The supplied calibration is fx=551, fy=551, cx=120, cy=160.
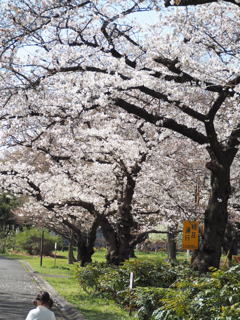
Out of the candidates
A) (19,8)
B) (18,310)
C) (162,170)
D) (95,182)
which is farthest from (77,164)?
(19,8)

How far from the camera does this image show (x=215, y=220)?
12.3m

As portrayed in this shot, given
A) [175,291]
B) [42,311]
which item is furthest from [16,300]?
[42,311]

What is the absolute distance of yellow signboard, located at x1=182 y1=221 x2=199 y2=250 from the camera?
47.0ft

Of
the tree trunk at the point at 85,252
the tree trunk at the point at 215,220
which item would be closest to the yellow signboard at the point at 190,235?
the tree trunk at the point at 215,220

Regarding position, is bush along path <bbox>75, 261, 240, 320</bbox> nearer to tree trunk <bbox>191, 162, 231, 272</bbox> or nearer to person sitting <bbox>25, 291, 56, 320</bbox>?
tree trunk <bbox>191, 162, 231, 272</bbox>

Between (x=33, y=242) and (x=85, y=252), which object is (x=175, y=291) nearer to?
(x=85, y=252)

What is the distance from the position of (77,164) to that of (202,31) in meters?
11.4

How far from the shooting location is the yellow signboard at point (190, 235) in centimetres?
1434

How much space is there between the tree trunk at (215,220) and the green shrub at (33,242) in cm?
4139

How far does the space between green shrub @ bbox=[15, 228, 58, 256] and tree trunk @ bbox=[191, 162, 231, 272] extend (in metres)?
41.4

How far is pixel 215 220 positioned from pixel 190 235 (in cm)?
Answer: 221

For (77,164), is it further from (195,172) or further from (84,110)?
(84,110)

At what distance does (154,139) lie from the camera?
19.0 metres

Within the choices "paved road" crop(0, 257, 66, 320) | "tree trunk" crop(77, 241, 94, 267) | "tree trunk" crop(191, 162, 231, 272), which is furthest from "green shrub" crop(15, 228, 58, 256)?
"tree trunk" crop(191, 162, 231, 272)
